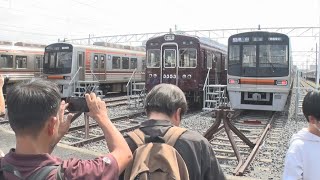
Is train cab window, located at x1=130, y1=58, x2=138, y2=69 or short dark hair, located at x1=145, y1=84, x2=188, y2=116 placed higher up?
train cab window, located at x1=130, y1=58, x2=138, y2=69

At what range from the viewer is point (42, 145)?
1.93 m

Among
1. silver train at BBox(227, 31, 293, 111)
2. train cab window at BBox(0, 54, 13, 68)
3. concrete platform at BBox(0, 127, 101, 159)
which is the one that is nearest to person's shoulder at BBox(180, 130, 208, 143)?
concrete platform at BBox(0, 127, 101, 159)

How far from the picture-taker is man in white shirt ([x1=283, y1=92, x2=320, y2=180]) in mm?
2488

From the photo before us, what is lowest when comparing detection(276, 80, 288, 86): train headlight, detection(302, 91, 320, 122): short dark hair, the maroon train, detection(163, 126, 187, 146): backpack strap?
detection(163, 126, 187, 146): backpack strap

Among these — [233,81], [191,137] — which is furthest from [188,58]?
[191,137]

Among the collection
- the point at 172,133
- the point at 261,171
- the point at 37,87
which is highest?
the point at 37,87

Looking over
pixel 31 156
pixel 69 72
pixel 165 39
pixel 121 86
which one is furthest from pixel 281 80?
pixel 121 86

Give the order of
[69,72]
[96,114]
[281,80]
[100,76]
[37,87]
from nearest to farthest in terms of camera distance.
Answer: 1. [37,87]
2. [96,114]
3. [281,80]
4. [69,72]
5. [100,76]

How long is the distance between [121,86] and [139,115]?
1125cm

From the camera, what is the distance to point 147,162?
2.08 m

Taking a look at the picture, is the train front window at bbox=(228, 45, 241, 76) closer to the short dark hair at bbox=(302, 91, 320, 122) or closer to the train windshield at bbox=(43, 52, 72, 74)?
the train windshield at bbox=(43, 52, 72, 74)

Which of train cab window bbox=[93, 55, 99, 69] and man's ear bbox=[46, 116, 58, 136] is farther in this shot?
train cab window bbox=[93, 55, 99, 69]

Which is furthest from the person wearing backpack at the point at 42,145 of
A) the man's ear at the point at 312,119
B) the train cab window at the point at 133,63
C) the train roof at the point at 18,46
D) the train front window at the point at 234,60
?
the train cab window at the point at 133,63

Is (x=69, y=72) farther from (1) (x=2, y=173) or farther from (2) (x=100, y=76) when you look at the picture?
(1) (x=2, y=173)
